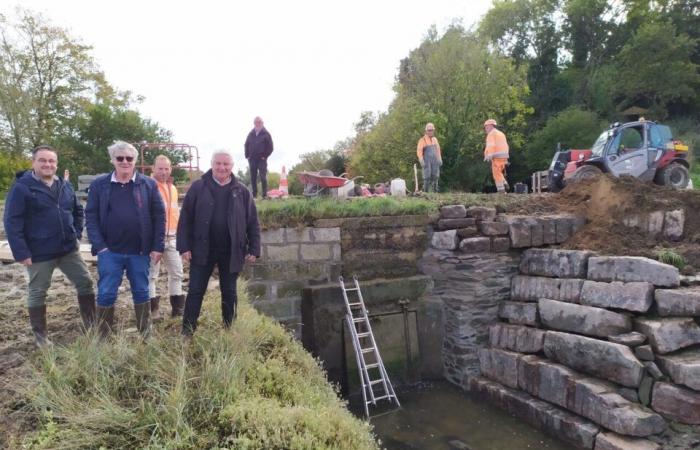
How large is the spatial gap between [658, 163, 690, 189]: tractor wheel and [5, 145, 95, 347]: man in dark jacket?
11.7 meters

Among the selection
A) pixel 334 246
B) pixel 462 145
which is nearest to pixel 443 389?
pixel 334 246

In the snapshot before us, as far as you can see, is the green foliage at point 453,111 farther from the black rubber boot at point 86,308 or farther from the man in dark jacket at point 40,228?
the man in dark jacket at point 40,228

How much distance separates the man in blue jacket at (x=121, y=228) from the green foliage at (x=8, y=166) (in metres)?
23.8

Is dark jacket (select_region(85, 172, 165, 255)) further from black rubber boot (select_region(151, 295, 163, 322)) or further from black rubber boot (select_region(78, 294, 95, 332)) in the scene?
black rubber boot (select_region(151, 295, 163, 322))

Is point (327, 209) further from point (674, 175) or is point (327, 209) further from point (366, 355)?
point (674, 175)

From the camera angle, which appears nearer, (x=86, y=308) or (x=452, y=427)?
(x=86, y=308)

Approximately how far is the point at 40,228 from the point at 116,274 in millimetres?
805

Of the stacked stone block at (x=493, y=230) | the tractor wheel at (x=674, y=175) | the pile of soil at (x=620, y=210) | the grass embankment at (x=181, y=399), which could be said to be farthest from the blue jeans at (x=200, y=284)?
the tractor wheel at (x=674, y=175)

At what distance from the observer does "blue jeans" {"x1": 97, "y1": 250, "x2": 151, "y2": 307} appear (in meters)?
3.88

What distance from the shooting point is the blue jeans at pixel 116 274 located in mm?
3877

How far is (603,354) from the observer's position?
5336mm

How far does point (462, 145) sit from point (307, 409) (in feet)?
73.8

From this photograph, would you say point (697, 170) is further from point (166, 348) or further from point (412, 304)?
point (166, 348)

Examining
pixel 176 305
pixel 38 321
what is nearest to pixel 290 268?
pixel 176 305
